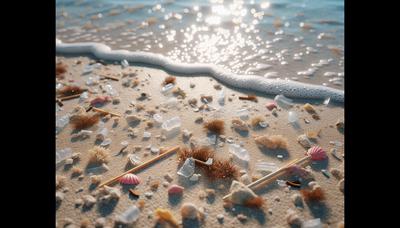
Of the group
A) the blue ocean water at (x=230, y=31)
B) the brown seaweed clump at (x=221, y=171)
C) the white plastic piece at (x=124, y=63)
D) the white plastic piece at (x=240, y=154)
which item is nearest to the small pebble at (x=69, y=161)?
the brown seaweed clump at (x=221, y=171)

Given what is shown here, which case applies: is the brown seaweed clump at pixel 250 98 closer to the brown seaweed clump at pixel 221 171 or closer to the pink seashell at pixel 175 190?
the brown seaweed clump at pixel 221 171

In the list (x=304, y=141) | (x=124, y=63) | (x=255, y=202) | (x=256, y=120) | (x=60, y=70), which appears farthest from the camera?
(x=124, y=63)

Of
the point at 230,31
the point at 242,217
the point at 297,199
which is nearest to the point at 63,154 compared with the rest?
the point at 242,217

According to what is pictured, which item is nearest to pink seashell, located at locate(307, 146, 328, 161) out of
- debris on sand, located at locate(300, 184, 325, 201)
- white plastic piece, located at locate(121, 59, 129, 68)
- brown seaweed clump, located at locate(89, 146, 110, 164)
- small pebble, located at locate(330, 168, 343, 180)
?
small pebble, located at locate(330, 168, 343, 180)

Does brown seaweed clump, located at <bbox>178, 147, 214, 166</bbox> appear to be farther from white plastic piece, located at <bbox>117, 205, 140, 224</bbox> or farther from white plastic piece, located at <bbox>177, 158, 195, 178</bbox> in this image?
white plastic piece, located at <bbox>117, 205, 140, 224</bbox>

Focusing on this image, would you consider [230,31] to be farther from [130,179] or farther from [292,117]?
[130,179]
